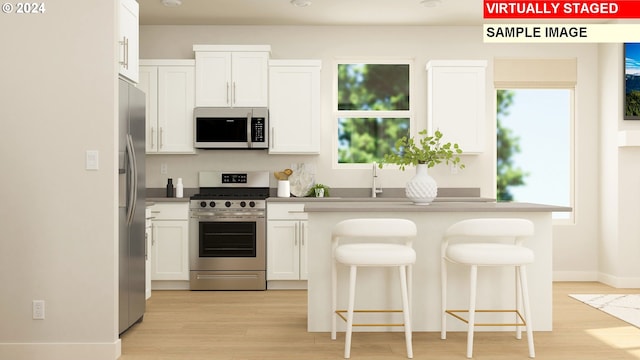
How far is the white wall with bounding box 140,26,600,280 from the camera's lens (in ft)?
21.1

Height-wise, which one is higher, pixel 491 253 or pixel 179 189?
pixel 179 189

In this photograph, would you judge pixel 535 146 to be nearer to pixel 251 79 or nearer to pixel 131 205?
pixel 251 79

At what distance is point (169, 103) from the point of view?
6086 mm

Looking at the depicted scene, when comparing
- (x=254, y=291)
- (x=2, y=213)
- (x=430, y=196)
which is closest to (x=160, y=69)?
(x=254, y=291)

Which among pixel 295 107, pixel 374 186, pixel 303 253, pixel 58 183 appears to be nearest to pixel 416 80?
pixel 374 186

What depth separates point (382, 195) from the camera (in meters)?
6.43

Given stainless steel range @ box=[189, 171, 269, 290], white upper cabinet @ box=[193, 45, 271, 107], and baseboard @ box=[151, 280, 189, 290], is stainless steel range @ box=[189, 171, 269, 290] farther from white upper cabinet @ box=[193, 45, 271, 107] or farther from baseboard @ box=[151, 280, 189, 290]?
white upper cabinet @ box=[193, 45, 271, 107]

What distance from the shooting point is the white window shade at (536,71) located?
648 centimetres

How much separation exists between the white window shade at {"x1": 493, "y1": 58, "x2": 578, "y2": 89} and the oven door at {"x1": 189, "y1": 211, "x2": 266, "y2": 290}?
315 centimetres

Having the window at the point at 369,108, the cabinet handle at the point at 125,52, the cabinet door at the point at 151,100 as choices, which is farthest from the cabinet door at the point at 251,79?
the cabinet handle at the point at 125,52

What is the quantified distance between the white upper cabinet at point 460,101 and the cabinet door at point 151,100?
9.55 feet

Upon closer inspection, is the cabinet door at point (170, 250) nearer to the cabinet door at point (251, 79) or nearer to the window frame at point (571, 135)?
the cabinet door at point (251, 79)

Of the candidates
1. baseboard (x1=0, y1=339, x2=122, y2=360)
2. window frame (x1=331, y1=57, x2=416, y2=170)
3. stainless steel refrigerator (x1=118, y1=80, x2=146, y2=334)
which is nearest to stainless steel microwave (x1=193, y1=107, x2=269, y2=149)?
window frame (x1=331, y1=57, x2=416, y2=170)

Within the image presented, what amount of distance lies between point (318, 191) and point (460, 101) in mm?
1783
